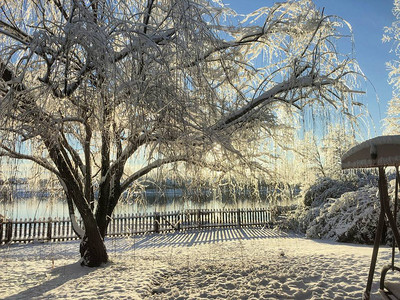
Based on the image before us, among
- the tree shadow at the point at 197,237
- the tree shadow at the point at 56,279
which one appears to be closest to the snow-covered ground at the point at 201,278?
the tree shadow at the point at 56,279

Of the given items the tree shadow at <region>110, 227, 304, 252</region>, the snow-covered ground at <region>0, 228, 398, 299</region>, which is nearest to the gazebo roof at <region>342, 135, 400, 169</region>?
the snow-covered ground at <region>0, 228, 398, 299</region>

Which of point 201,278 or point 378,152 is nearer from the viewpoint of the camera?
point 378,152

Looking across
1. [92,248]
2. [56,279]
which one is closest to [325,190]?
[92,248]

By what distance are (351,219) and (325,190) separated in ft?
12.2

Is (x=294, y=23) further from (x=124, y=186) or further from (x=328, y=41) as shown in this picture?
(x=124, y=186)

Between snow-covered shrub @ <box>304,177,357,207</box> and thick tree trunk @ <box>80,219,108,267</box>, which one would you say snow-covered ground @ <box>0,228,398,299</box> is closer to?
thick tree trunk @ <box>80,219,108,267</box>

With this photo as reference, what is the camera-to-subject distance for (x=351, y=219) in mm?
11867

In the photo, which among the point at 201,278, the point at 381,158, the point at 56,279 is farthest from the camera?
the point at 56,279

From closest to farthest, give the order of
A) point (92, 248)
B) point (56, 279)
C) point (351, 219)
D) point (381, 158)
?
point (381, 158) → point (56, 279) → point (92, 248) → point (351, 219)

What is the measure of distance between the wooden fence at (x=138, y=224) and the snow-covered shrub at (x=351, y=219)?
414 cm

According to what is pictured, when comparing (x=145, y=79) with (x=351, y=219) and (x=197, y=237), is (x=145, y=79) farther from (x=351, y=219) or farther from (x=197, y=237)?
(x=197, y=237)

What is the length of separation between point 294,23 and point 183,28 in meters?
3.15

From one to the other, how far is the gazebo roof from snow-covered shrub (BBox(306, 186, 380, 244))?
28.9 ft

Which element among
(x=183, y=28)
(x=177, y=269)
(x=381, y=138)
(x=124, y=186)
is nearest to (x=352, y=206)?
(x=177, y=269)
